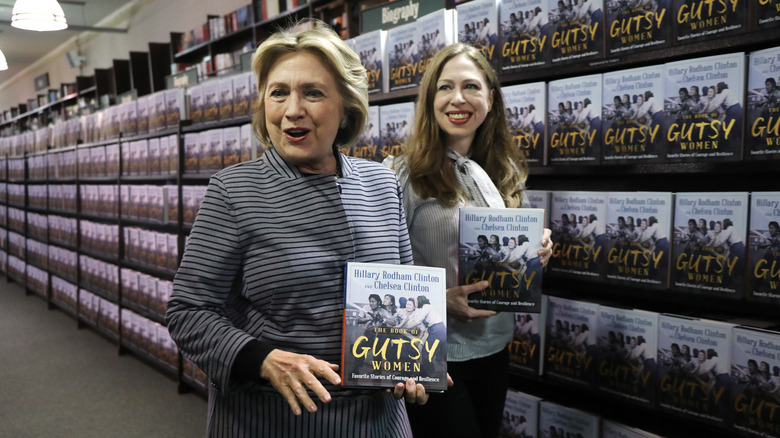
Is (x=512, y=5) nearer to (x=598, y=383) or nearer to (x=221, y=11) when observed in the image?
(x=598, y=383)

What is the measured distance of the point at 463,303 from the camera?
67.6 inches

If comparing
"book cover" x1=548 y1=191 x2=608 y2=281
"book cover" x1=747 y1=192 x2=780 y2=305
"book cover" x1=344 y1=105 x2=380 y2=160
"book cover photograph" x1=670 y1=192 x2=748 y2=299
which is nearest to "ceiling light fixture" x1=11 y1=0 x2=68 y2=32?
"book cover" x1=344 y1=105 x2=380 y2=160

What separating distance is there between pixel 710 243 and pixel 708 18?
24.8 inches

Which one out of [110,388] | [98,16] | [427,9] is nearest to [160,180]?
[110,388]

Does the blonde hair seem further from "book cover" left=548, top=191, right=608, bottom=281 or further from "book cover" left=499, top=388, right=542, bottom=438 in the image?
"book cover" left=499, top=388, right=542, bottom=438

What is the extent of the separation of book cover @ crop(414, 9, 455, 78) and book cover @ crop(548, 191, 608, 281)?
0.71 metres

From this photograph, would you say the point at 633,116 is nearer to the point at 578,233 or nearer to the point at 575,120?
the point at 575,120

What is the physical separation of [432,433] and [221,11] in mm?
7611

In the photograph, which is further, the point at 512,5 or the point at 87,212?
the point at 87,212

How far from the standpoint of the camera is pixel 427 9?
102 inches

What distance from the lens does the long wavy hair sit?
179 centimetres

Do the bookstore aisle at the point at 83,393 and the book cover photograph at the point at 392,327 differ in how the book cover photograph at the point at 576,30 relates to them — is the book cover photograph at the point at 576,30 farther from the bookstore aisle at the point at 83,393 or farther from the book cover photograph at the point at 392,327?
the bookstore aisle at the point at 83,393

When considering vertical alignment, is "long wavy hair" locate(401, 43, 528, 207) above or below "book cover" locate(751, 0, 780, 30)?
below

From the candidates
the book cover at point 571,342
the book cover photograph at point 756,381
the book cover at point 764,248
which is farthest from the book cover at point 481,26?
the book cover photograph at point 756,381
